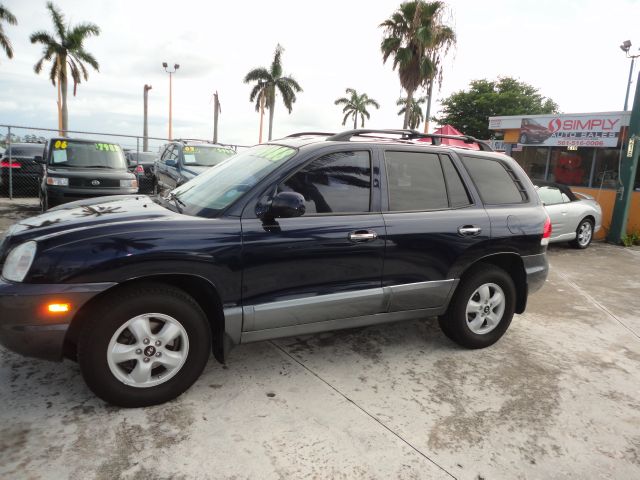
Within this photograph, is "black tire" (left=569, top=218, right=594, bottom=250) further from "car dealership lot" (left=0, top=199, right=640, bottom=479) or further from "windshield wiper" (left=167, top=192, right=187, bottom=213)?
"windshield wiper" (left=167, top=192, right=187, bottom=213)

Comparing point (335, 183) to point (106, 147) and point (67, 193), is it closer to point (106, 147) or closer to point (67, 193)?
point (67, 193)

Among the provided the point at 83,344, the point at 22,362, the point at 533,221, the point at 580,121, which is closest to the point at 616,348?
the point at 533,221

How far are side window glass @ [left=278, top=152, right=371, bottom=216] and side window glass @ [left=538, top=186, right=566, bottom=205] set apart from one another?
275 inches

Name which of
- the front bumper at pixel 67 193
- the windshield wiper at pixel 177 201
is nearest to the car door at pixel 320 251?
the windshield wiper at pixel 177 201

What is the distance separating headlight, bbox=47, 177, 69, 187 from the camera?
791cm

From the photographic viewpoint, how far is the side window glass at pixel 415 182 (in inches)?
135

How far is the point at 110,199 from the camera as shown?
3574 mm

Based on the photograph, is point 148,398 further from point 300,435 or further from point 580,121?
point 580,121

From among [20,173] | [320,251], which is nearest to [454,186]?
[320,251]

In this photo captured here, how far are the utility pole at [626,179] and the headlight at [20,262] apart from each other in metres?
11.8

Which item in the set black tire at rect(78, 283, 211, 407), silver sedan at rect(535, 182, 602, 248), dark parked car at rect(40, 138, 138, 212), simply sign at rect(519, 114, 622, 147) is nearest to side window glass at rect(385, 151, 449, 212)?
black tire at rect(78, 283, 211, 407)

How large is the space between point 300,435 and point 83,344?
51.8 inches

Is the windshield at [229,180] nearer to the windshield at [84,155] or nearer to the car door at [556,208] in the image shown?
the windshield at [84,155]

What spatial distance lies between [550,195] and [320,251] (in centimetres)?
773
